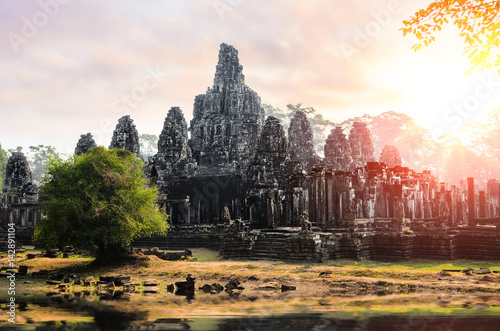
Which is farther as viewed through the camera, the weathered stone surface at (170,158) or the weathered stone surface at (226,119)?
the weathered stone surface at (226,119)

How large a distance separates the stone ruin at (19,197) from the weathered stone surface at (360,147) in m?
35.1

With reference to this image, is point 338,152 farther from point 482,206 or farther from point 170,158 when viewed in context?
point 482,206

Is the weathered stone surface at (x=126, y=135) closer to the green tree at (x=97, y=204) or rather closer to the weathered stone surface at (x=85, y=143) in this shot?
the weathered stone surface at (x=85, y=143)

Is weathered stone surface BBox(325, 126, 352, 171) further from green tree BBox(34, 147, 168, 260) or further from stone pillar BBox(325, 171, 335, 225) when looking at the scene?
green tree BBox(34, 147, 168, 260)

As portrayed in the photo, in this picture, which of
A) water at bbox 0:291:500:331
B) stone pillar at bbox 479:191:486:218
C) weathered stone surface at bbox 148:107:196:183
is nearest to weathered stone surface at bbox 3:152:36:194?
weathered stone surface at bbox 148:107:196:183

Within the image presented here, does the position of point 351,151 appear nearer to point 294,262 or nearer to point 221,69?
point 221,69

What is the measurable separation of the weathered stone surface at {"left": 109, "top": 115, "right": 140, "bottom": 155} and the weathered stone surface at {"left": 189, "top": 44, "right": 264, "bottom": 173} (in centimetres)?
901

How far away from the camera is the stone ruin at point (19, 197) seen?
39.6 m

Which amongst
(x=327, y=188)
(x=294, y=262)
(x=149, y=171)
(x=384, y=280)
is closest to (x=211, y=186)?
(x=149, y=171)

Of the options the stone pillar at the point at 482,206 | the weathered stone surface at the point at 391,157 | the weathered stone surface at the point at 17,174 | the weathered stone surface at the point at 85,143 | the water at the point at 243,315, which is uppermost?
the weathered stone surface at the point at 85,143

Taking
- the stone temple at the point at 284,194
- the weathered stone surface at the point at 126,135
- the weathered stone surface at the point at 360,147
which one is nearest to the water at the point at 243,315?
the stone temple at the point at 284,194

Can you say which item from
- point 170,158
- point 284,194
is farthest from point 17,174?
point 284,194

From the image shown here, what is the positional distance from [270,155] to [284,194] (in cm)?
982

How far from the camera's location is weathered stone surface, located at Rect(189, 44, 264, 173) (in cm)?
5303
